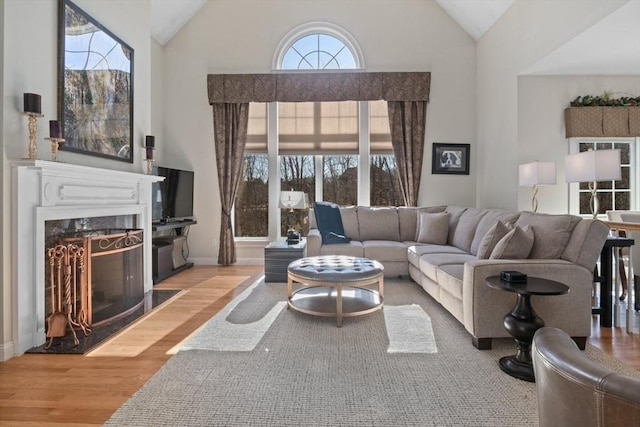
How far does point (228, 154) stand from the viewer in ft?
19.4

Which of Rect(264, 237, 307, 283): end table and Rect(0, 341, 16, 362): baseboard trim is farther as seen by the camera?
Rect(264, 237, 307, 283): end table

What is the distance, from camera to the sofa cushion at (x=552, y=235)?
2.77m

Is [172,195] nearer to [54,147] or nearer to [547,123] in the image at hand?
[54,147]

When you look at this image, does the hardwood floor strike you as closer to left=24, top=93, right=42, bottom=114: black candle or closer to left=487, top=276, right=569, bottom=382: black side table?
left=487, top=276, right=569, bottom=382: black side table

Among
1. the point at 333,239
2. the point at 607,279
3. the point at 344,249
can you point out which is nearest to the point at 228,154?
the point at 333,239

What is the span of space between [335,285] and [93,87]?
9.44ft

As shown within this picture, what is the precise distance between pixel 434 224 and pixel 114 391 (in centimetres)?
407

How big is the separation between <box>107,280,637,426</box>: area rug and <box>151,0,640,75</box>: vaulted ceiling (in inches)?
117

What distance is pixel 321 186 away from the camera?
20.1 feet

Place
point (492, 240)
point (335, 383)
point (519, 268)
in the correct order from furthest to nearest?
point (492, 240) < point (519, 268) < point (335, 383)

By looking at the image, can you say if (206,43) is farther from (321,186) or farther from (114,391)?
(114,391)

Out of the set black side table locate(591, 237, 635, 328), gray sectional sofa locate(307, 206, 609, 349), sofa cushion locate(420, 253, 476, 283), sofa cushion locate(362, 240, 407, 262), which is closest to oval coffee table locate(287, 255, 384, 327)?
sofa cushion locate(420, 253, 476, 283)

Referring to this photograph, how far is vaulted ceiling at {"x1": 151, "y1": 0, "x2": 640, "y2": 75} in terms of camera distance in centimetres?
343

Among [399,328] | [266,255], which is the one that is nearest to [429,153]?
[266,255]
